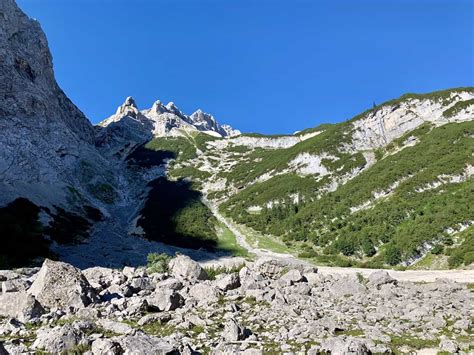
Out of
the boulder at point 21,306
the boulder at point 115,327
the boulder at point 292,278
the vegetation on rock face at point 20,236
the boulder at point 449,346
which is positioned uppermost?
the vegetation on rock face at point 20,236

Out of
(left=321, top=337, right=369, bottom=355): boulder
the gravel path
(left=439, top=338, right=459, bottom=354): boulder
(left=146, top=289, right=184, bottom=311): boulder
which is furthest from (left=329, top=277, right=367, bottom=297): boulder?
(left=321, top=337, right=369, bottom=355): boulder

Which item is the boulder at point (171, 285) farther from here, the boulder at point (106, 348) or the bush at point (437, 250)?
the bush at point (437, 250)

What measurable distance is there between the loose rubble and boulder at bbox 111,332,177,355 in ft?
0.09

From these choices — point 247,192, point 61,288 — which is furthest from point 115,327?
point 247,192

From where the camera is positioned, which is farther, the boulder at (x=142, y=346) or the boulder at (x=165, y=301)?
the boulder at (x=165, y=301)

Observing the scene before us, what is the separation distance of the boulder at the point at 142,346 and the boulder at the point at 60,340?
1.53 meters

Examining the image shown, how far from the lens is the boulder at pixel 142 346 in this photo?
10.7m

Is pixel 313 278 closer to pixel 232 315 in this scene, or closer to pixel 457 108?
pixel 232 315

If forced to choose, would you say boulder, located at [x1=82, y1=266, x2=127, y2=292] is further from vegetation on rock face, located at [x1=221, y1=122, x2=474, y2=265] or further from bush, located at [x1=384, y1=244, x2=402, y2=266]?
bush, located at [x1=384, y1=244, x2=402, y2=266]

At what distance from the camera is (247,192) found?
118m

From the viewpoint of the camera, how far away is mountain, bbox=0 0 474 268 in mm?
58938

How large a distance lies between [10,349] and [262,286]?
47.2 ft

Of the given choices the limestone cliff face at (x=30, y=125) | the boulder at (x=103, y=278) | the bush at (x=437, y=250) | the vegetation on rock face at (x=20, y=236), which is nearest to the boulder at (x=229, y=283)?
the boulder at (x=103, y=278)

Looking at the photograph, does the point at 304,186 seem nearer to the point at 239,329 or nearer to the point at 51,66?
the point at 239,329
